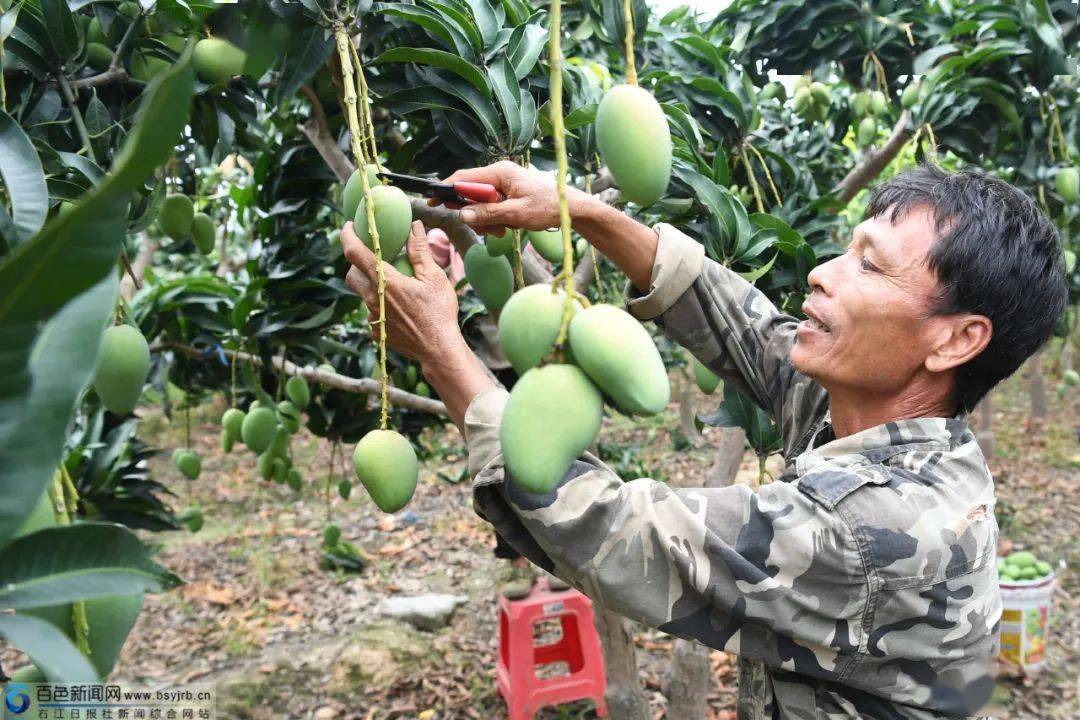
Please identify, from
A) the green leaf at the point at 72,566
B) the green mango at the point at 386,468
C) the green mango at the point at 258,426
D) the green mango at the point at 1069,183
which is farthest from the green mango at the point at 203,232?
the green mango at the point at 1069,183

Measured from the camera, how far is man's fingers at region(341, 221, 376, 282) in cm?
84

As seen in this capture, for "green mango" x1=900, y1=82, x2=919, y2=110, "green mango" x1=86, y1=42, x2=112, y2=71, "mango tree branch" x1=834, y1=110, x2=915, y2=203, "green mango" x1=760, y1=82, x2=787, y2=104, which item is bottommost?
"green mango" x1=86, y1=42, x2=112, y2=71

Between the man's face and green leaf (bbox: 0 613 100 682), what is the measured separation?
81 centimetres

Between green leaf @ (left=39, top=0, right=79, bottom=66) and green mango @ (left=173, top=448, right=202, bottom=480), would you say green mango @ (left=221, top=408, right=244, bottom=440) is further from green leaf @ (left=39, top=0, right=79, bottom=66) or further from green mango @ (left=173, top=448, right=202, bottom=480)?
green leaf @ (left=39, top=0, right=79, bottom=66)

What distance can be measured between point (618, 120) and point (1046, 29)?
1531 millimetres

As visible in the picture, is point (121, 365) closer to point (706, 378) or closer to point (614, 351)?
point (614, 351)

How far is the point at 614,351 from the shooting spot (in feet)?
1.59

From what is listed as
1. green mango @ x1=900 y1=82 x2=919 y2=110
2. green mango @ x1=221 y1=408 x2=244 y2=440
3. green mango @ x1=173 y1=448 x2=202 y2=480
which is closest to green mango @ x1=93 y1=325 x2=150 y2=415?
green mango @ x1=221 y1=408 x2=244 y2=440

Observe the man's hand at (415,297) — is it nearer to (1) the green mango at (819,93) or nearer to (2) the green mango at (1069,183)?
(1) the green mango at (819,93)

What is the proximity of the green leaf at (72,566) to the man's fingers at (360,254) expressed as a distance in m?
0.44

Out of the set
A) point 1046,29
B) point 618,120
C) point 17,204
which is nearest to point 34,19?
point 17,204

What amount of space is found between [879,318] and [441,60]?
0.60 meters

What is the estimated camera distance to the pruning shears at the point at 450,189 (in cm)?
87

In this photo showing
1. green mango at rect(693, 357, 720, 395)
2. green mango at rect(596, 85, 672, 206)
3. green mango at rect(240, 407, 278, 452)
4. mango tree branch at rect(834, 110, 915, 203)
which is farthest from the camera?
mango tree branch at rect(834, 110, 915, 203)
